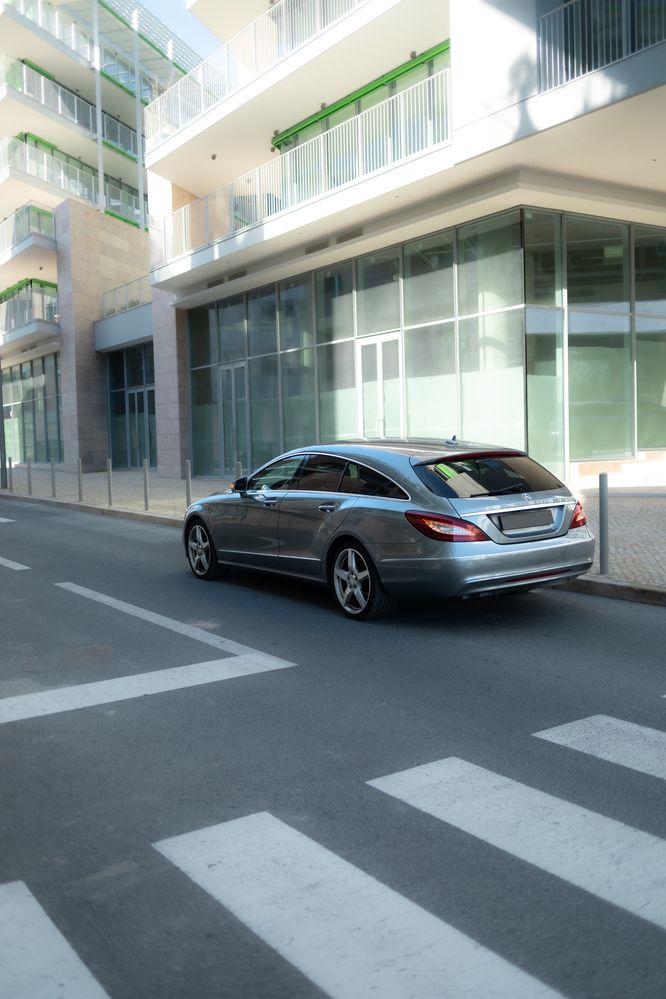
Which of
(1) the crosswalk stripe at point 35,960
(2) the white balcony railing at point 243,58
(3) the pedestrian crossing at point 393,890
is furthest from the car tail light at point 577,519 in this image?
(2) the white balcony railing at point 243,58

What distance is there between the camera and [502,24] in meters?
14.4

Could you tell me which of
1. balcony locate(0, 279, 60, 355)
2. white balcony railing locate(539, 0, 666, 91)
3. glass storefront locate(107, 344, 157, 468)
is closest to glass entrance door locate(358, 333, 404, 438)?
white balcony railing locate(539, 0, 666, 91)

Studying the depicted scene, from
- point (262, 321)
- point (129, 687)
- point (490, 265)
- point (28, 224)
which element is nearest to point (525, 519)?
point (129, 687)

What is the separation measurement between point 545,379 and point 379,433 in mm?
4295

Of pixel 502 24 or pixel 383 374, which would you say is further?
pixel 383 374

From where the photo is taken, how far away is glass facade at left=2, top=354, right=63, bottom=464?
123 ft

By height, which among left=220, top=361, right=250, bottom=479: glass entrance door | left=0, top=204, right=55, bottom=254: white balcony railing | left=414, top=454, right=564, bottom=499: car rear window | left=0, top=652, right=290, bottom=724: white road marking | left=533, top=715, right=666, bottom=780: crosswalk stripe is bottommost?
left=533, top=715, right=666, bottom=780: crosswalk stripe

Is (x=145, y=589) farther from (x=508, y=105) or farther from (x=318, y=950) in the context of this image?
(x=508, y=105)

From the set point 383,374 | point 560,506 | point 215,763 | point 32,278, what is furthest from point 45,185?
point 215,763

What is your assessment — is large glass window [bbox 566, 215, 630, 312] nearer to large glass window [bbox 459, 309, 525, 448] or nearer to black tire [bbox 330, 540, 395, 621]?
large glass window [bbox 459, 309, 525, 448]

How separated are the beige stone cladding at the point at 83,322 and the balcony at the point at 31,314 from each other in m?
A: 0.50

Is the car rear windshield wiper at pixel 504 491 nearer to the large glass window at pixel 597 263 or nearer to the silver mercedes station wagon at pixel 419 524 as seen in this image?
the silver mercedes station wagon at pixel 419 524

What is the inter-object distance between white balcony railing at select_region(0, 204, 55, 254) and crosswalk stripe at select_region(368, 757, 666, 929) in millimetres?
34283

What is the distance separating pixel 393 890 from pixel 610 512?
11454mm
